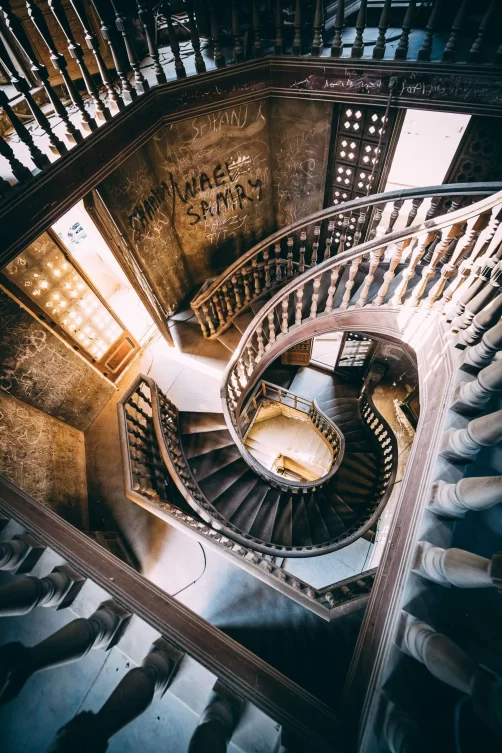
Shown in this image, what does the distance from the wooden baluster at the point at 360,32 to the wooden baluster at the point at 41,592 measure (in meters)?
5.64

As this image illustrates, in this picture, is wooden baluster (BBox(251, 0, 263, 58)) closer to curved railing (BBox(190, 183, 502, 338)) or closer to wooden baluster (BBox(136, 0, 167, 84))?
wooden baluster (BBox(136, 0, 167, 84))

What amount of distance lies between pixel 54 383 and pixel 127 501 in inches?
75.6

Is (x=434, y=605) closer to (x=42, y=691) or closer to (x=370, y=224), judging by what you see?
(x=42, y=691)

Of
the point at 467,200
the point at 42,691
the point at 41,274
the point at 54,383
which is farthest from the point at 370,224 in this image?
the point at 42,691

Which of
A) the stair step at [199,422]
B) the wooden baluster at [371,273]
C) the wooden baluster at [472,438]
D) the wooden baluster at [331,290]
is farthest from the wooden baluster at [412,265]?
the stair step at [199,422]

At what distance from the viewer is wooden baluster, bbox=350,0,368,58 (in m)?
3.26

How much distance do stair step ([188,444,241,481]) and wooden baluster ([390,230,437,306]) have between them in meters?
3.26

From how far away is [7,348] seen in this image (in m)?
3.69

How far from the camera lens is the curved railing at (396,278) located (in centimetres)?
275

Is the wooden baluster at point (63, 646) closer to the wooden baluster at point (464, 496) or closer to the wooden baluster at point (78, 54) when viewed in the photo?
the wooden baluster at point (464, 496)

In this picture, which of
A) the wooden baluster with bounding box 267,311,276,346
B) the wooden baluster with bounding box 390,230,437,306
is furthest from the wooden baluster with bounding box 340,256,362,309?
the wooden baluster with bounding box 267,311,276,346

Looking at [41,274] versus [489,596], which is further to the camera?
[41,274]

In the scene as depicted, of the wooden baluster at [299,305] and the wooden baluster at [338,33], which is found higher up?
the wooden baluster at [338,33]

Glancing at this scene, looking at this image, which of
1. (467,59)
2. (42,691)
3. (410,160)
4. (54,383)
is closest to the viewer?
(42,691)
